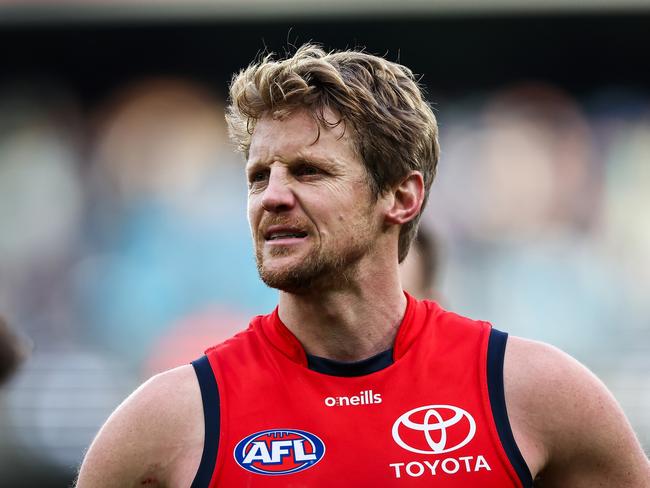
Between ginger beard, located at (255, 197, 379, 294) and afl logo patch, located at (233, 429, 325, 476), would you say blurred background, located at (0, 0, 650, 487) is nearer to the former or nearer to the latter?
ginger beard, located at (255, 197, 379, 294)

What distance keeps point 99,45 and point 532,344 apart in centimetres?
1144

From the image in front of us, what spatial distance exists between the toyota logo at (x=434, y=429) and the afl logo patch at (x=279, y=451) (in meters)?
0.26

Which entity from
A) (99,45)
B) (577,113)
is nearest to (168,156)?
(99,45)

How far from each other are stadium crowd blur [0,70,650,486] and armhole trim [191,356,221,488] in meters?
9.21

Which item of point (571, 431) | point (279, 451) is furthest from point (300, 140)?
point (571, 431)

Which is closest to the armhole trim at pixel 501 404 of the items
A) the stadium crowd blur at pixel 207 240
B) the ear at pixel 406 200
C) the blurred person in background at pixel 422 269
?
the ear at pixel 406 200

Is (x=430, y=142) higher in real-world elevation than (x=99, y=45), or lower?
lower

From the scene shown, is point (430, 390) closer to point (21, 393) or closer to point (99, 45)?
point (21, 393)

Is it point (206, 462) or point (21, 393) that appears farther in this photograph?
point (21, 393)

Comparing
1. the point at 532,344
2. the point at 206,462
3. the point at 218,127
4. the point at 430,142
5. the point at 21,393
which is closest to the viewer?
the point at 206,462

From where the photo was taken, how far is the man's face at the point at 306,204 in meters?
3.81

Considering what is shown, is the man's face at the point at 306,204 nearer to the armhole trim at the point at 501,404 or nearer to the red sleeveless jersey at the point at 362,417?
the red sleeveless jersey at the point at 362,417

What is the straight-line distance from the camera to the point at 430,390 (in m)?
3.82

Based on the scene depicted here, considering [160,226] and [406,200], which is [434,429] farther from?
[160,226]
